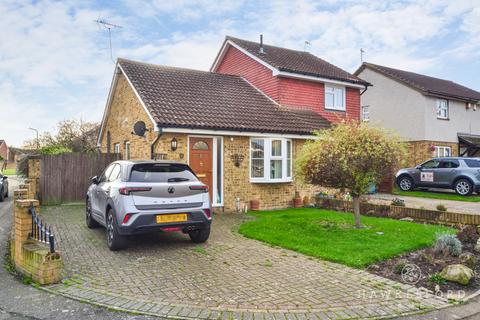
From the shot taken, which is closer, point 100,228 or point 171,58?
point 100,228

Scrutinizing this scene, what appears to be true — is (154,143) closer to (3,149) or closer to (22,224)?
(22,224)

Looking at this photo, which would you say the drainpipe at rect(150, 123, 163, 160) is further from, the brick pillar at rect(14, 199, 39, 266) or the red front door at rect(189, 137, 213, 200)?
the brick pillar at rect(14, 199, 39, 266)

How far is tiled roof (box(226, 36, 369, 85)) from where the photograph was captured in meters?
16.1

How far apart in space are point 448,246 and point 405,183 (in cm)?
1264

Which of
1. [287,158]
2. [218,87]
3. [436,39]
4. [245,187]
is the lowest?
[245,187]

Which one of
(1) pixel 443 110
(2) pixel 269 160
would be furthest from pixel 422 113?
(2) pixel 269 160

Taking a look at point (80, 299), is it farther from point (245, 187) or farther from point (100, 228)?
point (245, 187)

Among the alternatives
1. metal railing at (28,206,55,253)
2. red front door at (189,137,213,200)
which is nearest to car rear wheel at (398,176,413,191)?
red front door at (189,137,213,200)

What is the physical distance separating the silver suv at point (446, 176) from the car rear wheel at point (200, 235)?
13319 mm

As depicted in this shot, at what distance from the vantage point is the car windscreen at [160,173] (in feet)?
21.8

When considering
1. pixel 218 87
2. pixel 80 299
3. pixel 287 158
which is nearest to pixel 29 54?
pixel 218 87

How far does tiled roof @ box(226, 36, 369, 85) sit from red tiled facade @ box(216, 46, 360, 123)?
432 millimetres

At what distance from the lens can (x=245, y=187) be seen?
41.1ft

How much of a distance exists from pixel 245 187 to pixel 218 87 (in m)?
5.13
